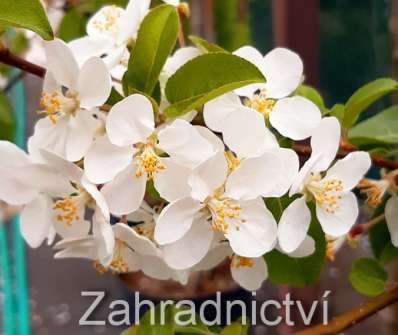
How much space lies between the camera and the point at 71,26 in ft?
2.98

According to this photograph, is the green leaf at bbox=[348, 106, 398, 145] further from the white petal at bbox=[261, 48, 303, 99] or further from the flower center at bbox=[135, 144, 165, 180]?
the flower center at bbox=[135, 144, 165, 180]

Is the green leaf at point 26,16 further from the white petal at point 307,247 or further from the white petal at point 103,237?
the white petal at point 307,247

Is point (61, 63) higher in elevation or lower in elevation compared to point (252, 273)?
higher

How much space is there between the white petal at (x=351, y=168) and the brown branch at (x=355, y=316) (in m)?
0.12

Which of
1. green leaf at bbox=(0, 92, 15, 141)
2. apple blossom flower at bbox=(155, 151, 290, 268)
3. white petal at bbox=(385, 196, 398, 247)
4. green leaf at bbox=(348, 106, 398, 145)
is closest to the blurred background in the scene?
green leaf at bbox=(0, 92, 15, 141)

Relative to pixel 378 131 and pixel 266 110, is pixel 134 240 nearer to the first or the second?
pixel 266 110

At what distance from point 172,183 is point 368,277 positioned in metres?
0.23

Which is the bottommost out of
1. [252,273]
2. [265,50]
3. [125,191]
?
[265,50]

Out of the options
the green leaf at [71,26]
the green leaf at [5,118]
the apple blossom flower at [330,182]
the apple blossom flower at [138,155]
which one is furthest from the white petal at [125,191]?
the green leaf at [71,26]

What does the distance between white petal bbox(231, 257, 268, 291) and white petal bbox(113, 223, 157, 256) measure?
8cm

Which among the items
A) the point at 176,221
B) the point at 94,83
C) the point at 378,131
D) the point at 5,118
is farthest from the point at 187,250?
the point at 5,118

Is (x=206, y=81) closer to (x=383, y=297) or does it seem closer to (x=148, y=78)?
(x=148, y=78)

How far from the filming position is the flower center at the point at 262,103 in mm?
444

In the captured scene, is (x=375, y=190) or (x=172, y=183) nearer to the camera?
(x=172, y=183)
